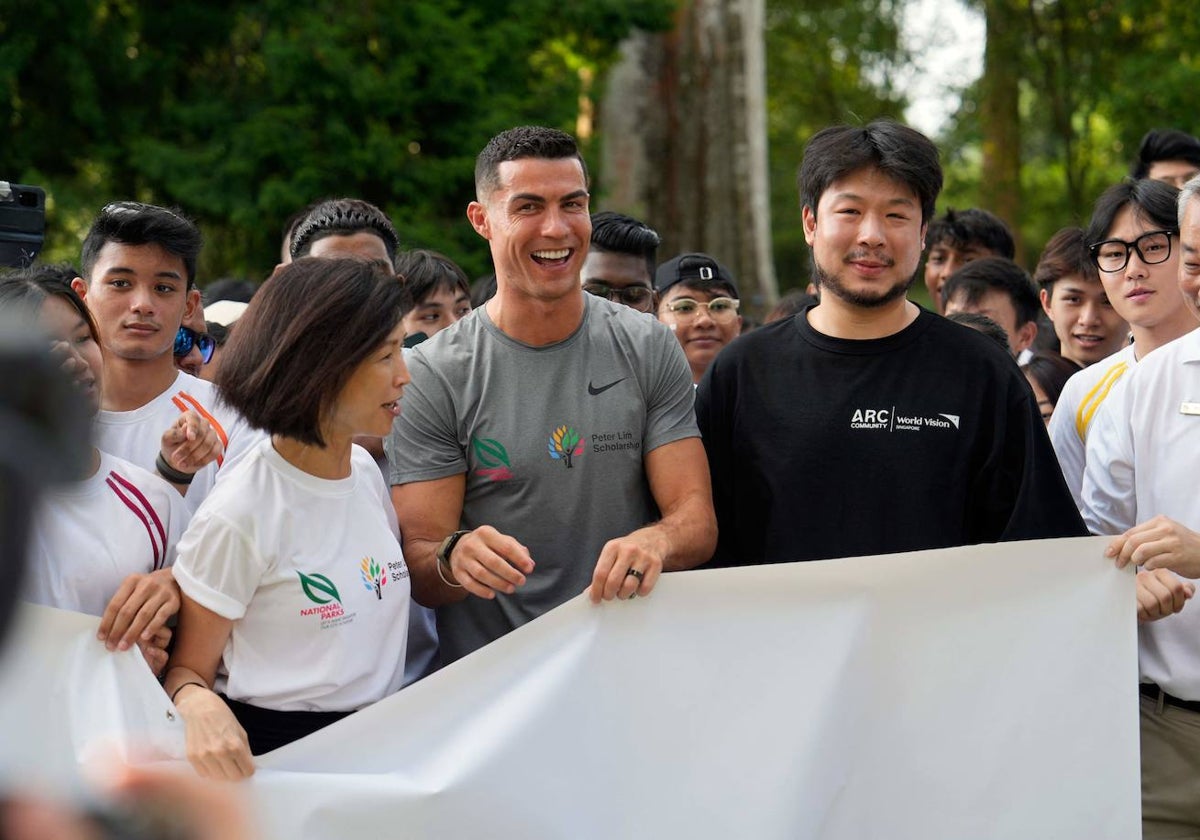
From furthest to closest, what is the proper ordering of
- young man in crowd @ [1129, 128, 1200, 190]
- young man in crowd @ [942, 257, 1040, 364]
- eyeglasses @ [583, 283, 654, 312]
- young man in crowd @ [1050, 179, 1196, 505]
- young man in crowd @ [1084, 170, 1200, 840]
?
young man in crowd @ [1129, 128, 1200, 190] → young man in crowd @ [942, 257, 1040, 364] → eyeglasses @ [583, 283, 654, 312] → young man in crowd @ [1050, 179, 1196, 505] → young man in crowd @ [1084, 170, 1200, 840]

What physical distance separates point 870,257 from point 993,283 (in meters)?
3.05

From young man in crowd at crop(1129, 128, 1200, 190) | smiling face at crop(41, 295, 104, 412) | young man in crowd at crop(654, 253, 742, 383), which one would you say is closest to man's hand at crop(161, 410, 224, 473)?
smiling face at crop(41, 295, 104, 412)

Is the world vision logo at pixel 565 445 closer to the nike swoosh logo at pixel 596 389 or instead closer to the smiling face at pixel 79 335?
the nike swoosh logo at pixel 596 389

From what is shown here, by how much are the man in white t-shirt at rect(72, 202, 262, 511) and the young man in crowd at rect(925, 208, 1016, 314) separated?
4.41 meters

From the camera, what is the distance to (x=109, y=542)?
351 cm

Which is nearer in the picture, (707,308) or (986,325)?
(986,325)

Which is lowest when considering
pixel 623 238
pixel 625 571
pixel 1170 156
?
pixel 625 571

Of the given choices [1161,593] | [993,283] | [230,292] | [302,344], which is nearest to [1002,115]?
[993,283]

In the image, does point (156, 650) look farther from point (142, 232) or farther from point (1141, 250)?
point (1141, 250)

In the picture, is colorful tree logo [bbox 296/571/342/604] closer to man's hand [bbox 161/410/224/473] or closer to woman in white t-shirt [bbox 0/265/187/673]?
woman in white t-shirt [bbox 0/265/187/673]

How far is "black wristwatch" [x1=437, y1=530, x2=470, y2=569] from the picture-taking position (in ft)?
12.0

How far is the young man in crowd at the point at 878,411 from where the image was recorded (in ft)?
12.8

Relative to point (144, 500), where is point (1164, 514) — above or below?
below

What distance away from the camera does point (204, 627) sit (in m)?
3.33
